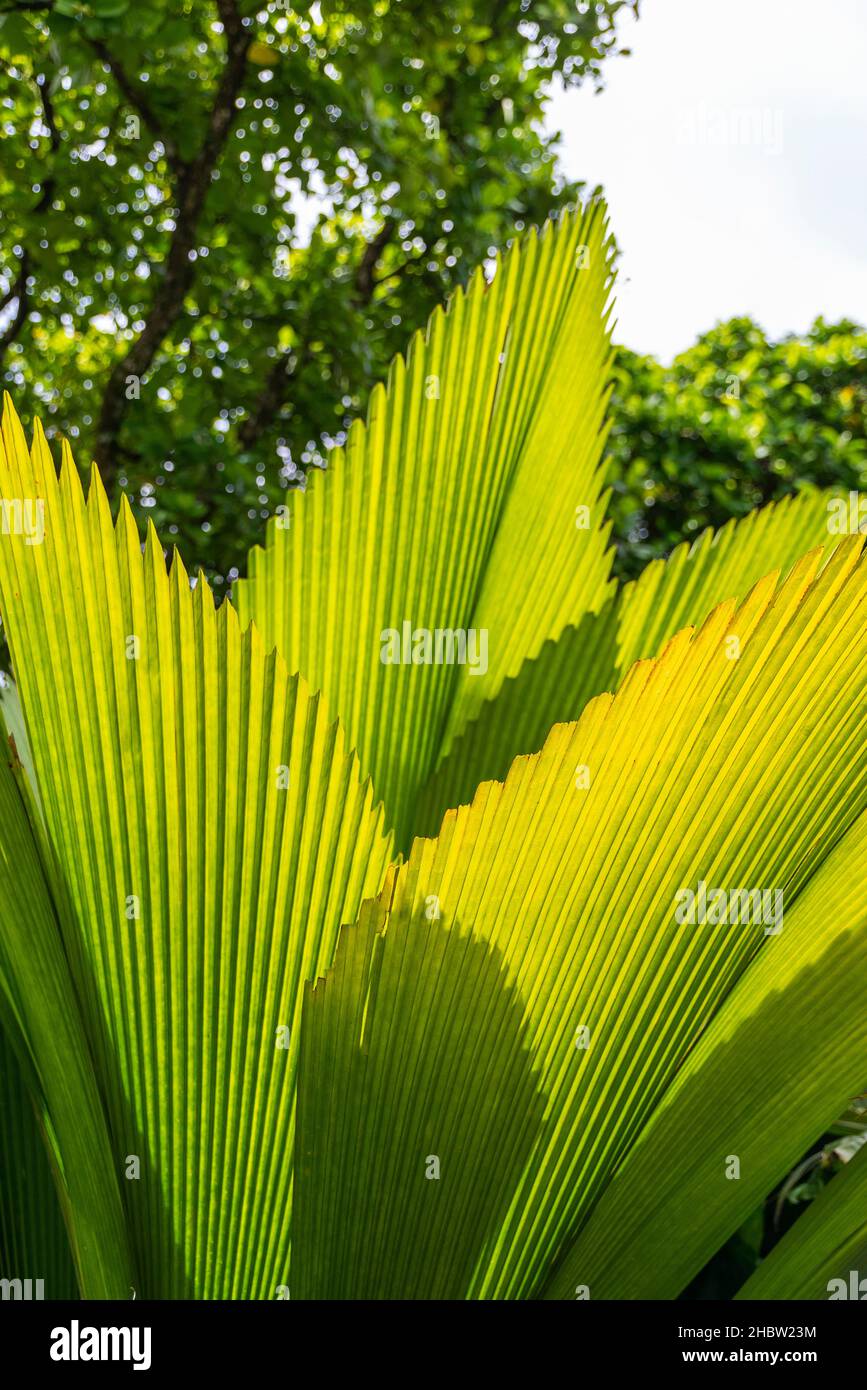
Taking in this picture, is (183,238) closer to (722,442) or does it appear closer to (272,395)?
(272,395)

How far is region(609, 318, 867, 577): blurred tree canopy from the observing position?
4.39m

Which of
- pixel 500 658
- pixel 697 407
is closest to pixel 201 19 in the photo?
pixel 697 407

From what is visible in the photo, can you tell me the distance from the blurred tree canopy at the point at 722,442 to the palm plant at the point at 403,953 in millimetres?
3829

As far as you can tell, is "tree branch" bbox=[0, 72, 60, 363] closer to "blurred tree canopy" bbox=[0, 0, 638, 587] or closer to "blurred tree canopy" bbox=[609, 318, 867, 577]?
"blurred tree canopy" bbox=[0, 0, 638, 587]

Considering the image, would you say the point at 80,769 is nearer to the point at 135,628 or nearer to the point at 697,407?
the point at 135,628

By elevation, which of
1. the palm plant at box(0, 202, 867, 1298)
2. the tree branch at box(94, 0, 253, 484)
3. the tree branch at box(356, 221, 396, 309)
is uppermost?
the tree branch at box(356, 221, 396, 309)

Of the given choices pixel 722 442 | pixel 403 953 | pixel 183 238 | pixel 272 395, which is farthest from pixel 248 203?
pixel 403 953

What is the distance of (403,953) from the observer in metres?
0.44

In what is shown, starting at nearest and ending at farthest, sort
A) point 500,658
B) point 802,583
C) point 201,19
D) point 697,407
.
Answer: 1. point 802,583
2. point 500,658
3. point 201,19
4. point 697,407

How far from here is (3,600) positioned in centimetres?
48

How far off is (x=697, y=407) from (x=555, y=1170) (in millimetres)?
4365

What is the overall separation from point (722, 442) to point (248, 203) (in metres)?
2.26

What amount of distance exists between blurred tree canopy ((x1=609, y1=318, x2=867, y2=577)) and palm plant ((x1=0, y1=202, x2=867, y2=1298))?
3.83 meters

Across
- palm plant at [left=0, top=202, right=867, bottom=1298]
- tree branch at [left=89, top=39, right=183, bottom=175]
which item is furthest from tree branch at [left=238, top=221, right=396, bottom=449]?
palm plant at [left=0, top=202, right=867, bottom=1298]
